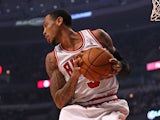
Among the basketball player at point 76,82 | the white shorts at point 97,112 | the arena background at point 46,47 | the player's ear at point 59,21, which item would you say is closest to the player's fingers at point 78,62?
the basketball player at point 76,82

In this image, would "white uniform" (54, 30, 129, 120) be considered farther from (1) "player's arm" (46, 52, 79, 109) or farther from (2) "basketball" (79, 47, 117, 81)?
(2) "basketball" (79, 47, 117, 81)

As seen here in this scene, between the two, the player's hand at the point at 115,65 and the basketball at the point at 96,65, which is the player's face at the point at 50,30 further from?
the player's hand at the point at 115,65

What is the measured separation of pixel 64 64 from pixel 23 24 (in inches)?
665

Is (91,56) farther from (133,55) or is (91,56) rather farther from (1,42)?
(1,42)

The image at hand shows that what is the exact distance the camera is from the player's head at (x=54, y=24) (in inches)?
112

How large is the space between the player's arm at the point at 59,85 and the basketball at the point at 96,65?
0.28 feet

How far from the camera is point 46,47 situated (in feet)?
66.8

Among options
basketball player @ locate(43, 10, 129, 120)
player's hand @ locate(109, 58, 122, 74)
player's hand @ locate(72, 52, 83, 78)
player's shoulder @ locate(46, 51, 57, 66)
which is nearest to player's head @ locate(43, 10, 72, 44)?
basketball player @ locate(43, 10, 129, 120)

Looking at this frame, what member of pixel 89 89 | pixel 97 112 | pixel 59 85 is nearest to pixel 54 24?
pixel 59 85

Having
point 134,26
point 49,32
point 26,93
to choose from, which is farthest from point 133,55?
point 49,32

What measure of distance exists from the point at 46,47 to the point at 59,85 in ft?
58.0

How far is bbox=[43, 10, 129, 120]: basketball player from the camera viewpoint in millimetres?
2637

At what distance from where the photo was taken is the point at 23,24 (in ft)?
63.5

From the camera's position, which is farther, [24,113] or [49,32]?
[24,113]
